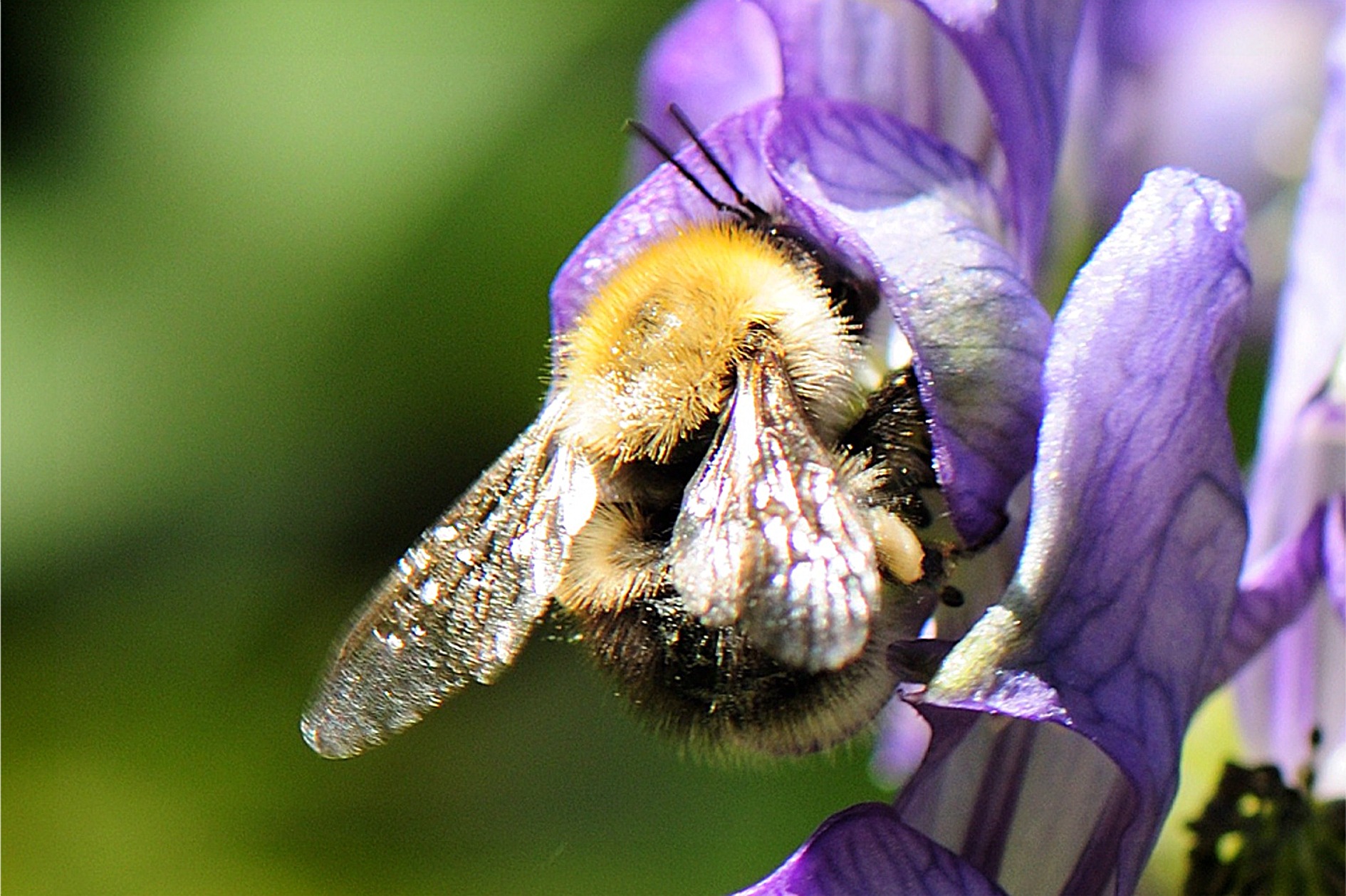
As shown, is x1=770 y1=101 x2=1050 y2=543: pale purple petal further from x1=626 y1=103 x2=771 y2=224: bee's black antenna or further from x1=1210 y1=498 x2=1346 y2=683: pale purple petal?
x1=1210 y1=498 x2=1346 y2=683: pale purple petal

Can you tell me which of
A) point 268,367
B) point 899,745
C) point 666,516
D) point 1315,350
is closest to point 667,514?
point 666,516

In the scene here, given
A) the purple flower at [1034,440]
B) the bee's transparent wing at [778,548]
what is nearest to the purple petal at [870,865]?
the purple flower at [1034,440]

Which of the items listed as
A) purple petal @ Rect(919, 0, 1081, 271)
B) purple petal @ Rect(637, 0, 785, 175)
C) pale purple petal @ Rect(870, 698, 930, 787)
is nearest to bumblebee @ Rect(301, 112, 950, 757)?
purple petal @ Rect(919, 0, 1081, 271)

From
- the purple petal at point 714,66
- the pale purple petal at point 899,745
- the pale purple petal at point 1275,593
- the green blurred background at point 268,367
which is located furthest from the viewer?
the green blurred background at point 268,367

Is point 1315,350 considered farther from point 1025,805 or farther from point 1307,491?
point 1025,805

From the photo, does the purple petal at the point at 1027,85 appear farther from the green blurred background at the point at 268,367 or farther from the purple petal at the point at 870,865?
the green blurred background at the point at 268,367

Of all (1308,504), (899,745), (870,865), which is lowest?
(899,745)

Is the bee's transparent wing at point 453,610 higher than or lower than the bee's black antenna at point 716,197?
lower

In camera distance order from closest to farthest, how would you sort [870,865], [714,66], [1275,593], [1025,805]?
[870,865] → [1025,805] → [1275,593] → [714,66]

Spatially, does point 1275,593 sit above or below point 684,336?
below
